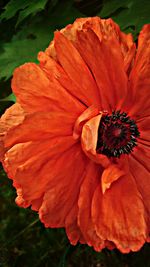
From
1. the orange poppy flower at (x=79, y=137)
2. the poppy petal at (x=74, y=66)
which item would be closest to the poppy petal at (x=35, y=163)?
the orange poppy flower at (x=79, y=137)

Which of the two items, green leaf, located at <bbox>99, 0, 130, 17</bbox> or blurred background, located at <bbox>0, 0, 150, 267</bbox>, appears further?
blurred background, located at <bbox>0, 0, 150, 267</bbox>

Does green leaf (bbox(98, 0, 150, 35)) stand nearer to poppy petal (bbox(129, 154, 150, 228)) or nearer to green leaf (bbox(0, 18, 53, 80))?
green leaf (bbox(0, 18, 53, 80))

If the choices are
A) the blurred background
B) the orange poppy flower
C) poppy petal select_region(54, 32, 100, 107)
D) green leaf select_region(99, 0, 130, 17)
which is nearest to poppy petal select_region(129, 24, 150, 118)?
the orange poppy flower

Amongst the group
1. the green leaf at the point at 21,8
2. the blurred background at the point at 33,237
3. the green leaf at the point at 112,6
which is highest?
the green leaf at the point at 21,8

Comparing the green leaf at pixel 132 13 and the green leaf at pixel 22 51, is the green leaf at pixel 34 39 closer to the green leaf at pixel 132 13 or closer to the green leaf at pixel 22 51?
the green leaf at pixel 22 51

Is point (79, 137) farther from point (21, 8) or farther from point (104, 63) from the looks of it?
point (21, 8)

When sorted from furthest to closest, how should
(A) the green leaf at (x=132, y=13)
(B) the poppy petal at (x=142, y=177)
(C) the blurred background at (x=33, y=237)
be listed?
(C) the blurred background at (x=33, y=237) < (A) the green leaf at (x=132, y=13) < (B) the poppy petal at (x=142, y=177)

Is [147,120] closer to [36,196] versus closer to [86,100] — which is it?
[86,100]

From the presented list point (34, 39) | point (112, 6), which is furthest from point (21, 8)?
point (112, 6)
